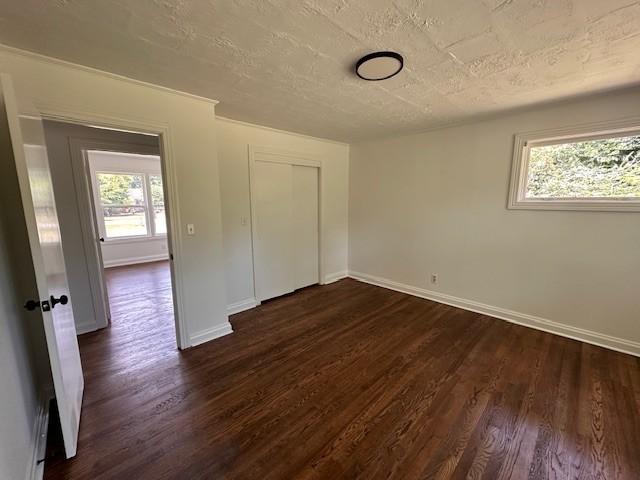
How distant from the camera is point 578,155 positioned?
2695mm

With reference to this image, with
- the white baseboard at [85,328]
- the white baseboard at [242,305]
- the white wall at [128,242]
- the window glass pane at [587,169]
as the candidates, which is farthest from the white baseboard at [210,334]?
the white wall at [128,242]

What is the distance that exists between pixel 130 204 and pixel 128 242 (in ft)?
2.96

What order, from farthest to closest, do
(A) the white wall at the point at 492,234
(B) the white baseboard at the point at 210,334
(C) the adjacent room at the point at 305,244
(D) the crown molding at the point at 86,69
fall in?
(B) the white baseboard at the point at 210,334 → (A) the white wall at the point at 492,234 → (D) the crown molding at the point at 86,69 → (C) the adjacent room at the point at 305,244

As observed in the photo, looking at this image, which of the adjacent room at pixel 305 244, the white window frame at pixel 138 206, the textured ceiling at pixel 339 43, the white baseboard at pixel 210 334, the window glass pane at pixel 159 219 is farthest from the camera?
the window glass pane at pixel 159 219

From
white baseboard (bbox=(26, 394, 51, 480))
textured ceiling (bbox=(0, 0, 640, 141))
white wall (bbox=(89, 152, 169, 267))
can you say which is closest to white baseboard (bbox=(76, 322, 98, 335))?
white baseboard (bbox=(26, 394, 51, 480))

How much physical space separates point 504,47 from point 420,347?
2464 millimetres

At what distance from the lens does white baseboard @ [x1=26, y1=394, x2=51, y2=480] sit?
135 cm

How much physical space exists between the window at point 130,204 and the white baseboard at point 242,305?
3.65m

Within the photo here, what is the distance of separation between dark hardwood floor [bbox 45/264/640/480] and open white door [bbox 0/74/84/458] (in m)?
0.28

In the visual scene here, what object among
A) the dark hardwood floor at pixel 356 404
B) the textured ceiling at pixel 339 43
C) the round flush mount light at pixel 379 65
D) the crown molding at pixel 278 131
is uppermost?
the crown molding at pixel 278 131

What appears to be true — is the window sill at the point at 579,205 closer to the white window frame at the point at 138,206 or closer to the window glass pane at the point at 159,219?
the white window frame at the point at 138,206

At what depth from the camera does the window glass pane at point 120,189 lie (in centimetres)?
585

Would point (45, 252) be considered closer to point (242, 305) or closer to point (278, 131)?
point (242, 305)

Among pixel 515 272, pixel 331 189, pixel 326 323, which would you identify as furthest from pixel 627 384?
pixel 331 189
